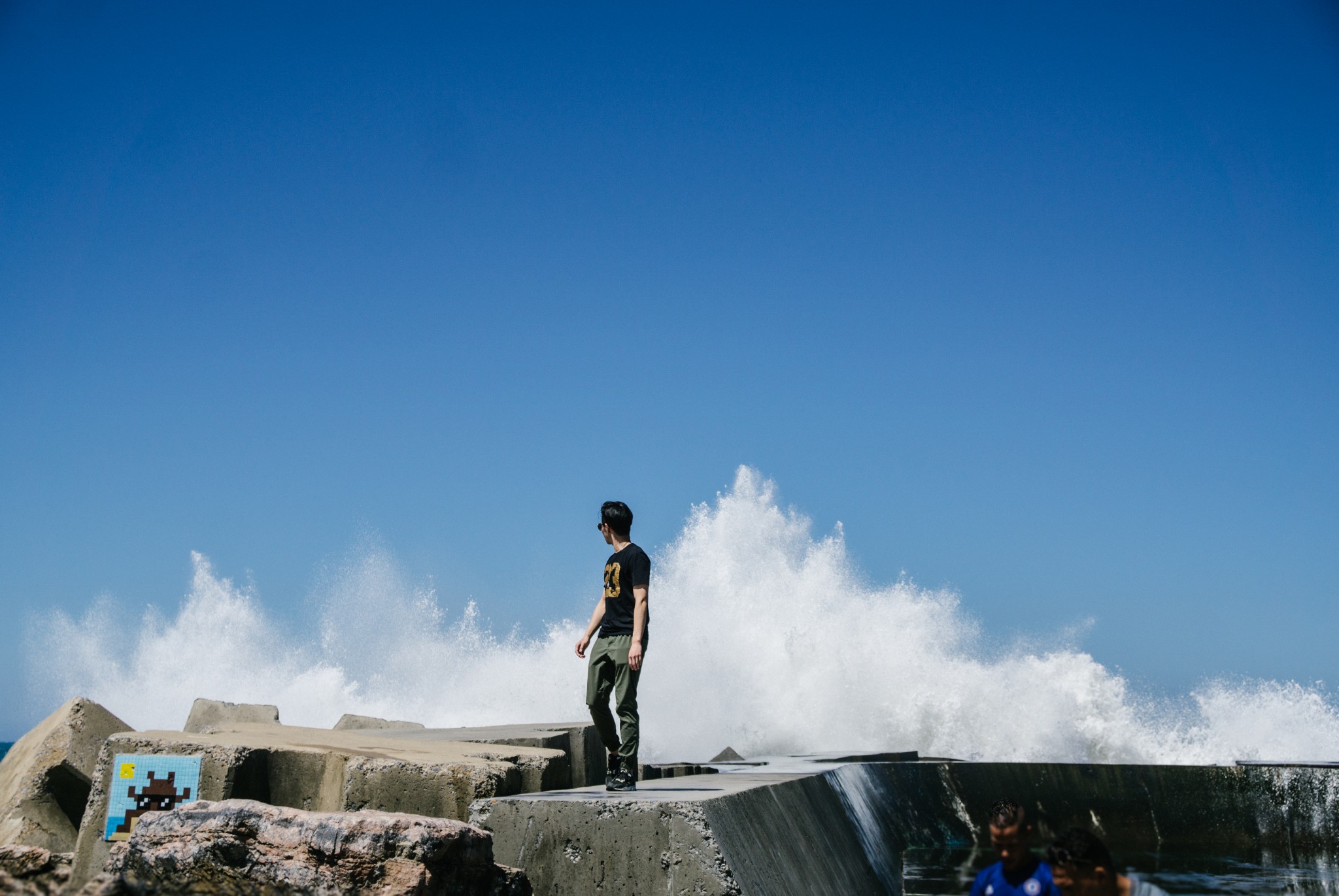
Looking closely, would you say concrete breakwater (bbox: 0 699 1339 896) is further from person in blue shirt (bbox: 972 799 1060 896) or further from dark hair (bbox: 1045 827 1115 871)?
dark hair (bbox: 1045 827 1115 871)

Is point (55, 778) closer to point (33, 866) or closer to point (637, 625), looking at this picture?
point (33, 866)

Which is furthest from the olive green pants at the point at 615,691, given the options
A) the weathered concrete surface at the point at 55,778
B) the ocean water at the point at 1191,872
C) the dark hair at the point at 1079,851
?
the weathered concrete surface at the point at 55,778

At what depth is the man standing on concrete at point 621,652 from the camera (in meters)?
4.34

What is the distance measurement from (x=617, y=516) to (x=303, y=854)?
203cm

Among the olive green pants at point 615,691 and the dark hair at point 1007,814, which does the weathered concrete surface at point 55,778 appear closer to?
the olive green pants at point 615,691

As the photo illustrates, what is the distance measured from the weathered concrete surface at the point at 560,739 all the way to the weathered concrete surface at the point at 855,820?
2.55ft

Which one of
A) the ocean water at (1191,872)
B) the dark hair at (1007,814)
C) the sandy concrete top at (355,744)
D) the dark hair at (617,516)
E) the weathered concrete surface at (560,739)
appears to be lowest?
the dark hair at (1007,814)

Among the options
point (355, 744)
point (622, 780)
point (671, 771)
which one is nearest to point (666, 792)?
point (622, 780)

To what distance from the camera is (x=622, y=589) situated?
447 centimetres

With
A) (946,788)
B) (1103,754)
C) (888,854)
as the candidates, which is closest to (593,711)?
(888,854)

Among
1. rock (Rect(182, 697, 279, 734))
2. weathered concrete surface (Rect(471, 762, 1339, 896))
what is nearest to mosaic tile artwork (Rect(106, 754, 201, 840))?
weathered concrete surface (Rect(471, 762, 1339, 896))

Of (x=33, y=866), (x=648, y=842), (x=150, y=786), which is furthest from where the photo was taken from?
(x=150, y=786)

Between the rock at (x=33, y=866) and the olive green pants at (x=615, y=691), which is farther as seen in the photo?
the olive green pants at (x=615, y=691)

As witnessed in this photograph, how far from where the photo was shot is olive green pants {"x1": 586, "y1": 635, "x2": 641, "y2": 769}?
172 inches
